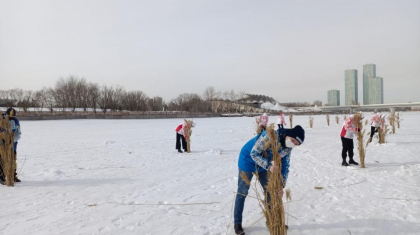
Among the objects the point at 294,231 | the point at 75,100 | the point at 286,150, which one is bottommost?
the point at 294,231

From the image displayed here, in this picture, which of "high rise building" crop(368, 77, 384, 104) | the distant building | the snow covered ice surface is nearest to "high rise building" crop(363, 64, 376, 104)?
"high rise building" crop(368, 77, 384, 104)

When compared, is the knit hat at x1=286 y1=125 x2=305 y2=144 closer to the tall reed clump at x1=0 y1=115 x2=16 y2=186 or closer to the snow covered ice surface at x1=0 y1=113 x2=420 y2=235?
the snow covered ice surface at x1=0 y1=113 x2=420 y2=235

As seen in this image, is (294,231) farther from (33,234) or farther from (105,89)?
(105,89)

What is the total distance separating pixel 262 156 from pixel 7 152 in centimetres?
561

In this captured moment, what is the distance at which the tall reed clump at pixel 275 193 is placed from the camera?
2770mm

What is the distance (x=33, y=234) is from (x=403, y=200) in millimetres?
6012

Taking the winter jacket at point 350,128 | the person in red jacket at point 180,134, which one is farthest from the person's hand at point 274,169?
the person in red jacket at point 180,134

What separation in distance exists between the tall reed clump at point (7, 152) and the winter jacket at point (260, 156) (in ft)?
17.2

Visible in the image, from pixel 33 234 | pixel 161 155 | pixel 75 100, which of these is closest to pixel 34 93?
pixel 75 100

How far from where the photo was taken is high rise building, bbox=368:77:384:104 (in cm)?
10175

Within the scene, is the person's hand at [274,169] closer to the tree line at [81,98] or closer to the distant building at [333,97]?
the tree line at [81,98]

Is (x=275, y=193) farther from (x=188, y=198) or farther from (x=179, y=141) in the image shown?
(x=179, y=141)

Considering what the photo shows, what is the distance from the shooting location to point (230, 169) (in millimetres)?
7156

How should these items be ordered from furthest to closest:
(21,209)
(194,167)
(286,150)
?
(194,167), (21,209), (286,150)
